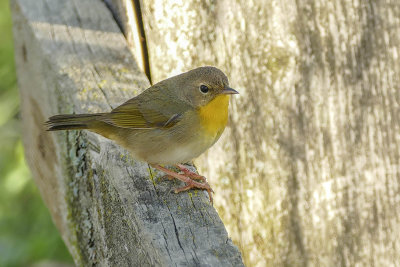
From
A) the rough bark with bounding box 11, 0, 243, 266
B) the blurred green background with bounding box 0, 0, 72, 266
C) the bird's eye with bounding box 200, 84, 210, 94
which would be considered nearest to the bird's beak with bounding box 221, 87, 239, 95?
the bird's eye with bounding box 200, 84, 210, 94

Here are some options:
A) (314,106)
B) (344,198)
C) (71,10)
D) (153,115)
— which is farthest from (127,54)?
(344,198)

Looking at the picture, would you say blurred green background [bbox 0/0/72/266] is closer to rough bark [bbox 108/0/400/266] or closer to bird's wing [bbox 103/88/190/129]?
bird's wing [bbox 103/88/190/129]

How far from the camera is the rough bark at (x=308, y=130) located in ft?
10.0

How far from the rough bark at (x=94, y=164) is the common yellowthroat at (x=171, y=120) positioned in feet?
0.35

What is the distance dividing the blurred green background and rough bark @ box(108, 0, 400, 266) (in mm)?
2328

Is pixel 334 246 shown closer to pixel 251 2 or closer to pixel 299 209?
pixel 299 209

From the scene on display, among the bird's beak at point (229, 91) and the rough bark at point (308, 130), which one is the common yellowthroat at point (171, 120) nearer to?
the bird's beak at point (229, 91)

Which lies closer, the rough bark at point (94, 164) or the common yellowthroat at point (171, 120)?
the rough bark at point (94, 164)

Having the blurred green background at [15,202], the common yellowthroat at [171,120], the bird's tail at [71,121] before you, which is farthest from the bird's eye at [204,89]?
the blurred green background at [15,202]

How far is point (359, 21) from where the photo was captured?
121 inches

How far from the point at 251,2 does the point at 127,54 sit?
0.74 metres


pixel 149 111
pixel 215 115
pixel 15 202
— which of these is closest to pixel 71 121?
pixel 149 111

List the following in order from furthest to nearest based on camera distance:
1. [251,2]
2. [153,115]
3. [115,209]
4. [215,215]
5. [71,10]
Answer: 1. [71,10]
2. [153,115]
3. [251,2]
4. [115,209]
5. [215,215]

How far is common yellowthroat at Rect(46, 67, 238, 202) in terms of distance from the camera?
2.88 m
